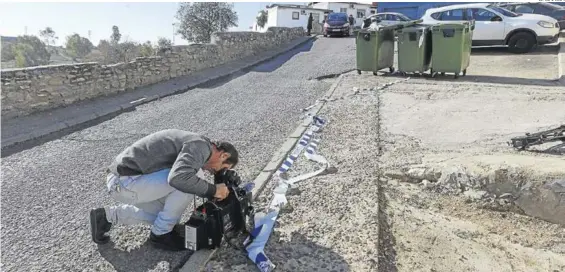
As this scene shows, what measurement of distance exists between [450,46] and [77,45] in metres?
17.7

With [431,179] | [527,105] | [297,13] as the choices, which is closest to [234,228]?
[431,179]

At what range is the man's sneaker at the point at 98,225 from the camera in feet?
10.8

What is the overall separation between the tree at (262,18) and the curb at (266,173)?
4556 centimetres

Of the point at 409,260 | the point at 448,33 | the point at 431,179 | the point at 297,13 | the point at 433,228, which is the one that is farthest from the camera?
the point at 297,13

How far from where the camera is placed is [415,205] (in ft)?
14.8

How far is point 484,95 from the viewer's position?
939 centimetres

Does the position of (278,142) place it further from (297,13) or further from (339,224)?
(297,13)

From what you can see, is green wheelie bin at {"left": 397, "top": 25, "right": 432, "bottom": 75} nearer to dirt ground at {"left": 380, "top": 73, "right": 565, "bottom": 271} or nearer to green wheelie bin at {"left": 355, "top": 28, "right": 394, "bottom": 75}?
green wheelie bin at {"left": 355, "top": 28, "right": 394, "bottom": 75}

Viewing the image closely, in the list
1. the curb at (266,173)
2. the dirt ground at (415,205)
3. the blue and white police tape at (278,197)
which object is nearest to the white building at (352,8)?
the curb at (266,173)

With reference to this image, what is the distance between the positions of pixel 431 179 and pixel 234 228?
2761mm

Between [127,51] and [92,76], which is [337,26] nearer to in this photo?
[127,51]

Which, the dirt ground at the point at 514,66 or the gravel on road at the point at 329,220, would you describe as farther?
the dirt ground at the point at 514,66

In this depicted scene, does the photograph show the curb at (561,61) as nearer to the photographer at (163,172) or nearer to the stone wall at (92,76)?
the stone wall at (92,76)

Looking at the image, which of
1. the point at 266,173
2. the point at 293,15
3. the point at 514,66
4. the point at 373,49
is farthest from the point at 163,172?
the point at 293,15
